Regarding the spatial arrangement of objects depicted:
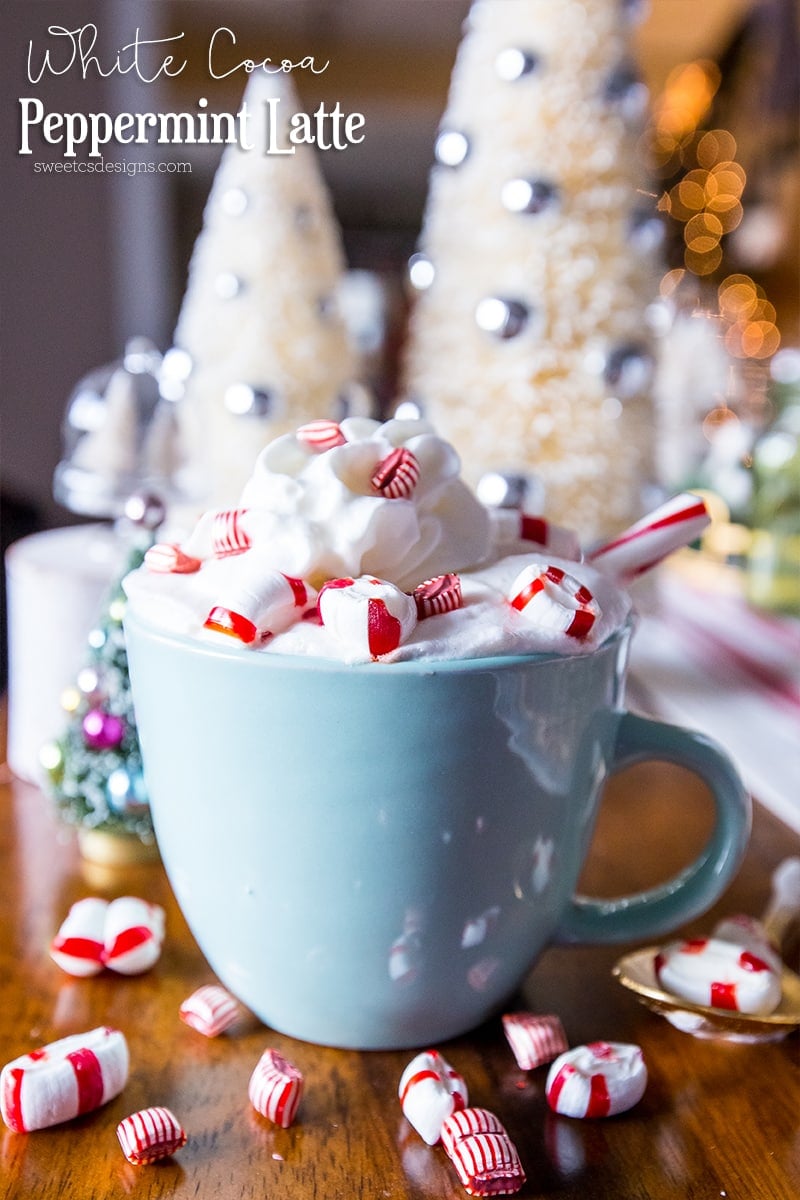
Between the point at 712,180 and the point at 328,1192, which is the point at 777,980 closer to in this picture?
the point at 328,1192

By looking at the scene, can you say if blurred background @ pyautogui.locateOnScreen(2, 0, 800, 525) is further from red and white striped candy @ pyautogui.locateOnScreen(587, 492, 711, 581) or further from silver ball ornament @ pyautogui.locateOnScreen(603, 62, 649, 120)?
red and white striped candy @ pyautogui.locateOnScreen(587, 492, 711, 581)

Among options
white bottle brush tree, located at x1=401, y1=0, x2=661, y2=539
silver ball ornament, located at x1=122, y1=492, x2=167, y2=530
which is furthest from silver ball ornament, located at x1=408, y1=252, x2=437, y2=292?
silver ball ornament, located at x1=122, y1=492, x2=167, y2=530

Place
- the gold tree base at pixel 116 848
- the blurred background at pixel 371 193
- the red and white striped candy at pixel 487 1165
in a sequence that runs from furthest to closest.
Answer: the blurred background at pixel 371 193 < the gold tree base at pixel 116 848 < the red and white striped candy at pixel 487 1165

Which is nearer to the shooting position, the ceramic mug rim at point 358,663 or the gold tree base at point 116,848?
the ceramic mug rim at point 358,663

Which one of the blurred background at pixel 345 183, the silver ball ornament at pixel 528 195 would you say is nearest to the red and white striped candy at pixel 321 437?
the blurred background at pixel 345 183

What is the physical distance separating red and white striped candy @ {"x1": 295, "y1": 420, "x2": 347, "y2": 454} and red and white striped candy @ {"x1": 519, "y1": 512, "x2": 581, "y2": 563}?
0.35 ft

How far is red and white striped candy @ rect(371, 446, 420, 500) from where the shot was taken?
52 centimetres

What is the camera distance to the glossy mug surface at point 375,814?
46 cm

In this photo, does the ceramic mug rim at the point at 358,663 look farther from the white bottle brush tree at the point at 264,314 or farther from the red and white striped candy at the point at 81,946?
the white bottle brush tree at the point at 264,314

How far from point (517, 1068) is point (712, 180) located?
2.78m

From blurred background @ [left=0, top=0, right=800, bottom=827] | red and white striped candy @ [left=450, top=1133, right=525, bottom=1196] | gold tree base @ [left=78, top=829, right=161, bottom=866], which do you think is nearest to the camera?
red and white striped candy @ [left=450, top=1133, right=525, bottom=1196]

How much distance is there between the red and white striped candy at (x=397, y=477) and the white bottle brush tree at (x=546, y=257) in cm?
54

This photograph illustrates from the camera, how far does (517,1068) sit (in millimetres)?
525

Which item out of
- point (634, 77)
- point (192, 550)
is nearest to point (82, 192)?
point (634, 77)
